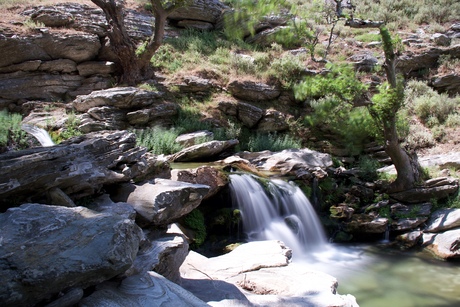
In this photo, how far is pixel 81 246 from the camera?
9.63ft

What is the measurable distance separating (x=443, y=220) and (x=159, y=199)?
7156 mm

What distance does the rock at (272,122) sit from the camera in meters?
12.9

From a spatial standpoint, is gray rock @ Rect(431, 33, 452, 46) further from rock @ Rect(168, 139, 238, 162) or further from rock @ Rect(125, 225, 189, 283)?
rock @ Rect(125, 225, 189, 283)

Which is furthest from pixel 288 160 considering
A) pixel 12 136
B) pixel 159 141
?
pixel 12 136

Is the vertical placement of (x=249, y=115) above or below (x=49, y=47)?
below

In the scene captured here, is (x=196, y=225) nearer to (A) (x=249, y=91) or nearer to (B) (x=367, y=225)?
(B) (x=367, y=225)

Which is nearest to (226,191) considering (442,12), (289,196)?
(289,196)

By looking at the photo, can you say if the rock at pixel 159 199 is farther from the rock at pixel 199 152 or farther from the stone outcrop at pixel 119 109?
the stone outcrop at pixel 119 109

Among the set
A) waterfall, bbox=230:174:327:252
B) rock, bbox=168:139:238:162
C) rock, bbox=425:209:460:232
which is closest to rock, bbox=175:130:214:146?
rock, bbox=168:139:238:162

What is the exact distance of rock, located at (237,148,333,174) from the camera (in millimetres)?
9805

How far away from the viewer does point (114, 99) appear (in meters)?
11.0

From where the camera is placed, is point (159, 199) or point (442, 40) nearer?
point (159, 199)

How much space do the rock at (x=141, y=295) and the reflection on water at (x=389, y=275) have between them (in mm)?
3847

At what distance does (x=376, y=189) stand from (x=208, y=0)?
14.5m
